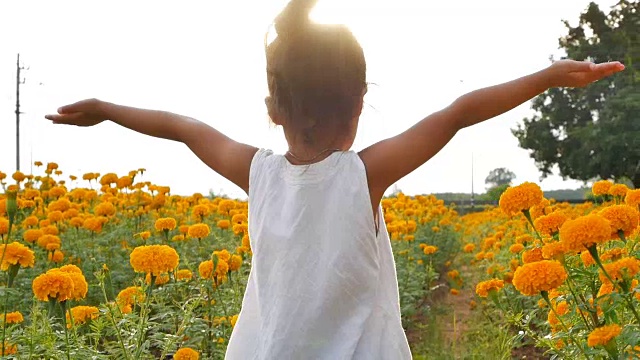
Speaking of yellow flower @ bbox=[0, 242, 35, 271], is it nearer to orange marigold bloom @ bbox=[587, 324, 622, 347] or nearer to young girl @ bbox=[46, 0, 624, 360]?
young girl @ bbox=[46, 0, 624, 360]

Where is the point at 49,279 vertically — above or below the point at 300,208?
below

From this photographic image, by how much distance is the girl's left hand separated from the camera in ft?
6.16

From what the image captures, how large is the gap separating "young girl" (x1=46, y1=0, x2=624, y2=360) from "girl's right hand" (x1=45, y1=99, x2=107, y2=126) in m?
0.64

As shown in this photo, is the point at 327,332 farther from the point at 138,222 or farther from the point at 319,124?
the point at 138,222

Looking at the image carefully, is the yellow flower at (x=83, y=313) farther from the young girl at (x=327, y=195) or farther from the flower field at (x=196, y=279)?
the young girl at (x=327, y=195)

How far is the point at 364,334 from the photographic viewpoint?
6.03 feet

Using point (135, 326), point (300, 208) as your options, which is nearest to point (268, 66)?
point (300, 208)

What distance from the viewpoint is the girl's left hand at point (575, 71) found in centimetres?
188

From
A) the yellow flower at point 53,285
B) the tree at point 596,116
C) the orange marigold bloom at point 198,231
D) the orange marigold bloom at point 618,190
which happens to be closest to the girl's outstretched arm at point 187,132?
the yellow flower at point 53,285

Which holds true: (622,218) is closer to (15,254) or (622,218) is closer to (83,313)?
(83,313)

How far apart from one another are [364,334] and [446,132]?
22.0 inches

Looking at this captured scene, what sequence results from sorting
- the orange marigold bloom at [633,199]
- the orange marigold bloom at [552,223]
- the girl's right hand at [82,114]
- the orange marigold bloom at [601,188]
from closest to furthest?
the girl's right hand at [82,114] → the orange marigold bloom at [552,223] → the orange marigold bloom at [633,199] → the orange marigold bloom at [601,188]

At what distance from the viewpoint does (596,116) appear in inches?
954

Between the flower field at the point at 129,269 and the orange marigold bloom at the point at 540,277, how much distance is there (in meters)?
1.10
